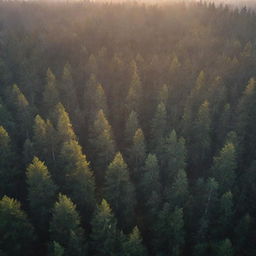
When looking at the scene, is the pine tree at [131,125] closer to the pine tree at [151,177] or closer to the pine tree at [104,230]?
the pine tree at [151,177]

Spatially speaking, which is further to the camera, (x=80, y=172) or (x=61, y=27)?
(x=61, y=27)

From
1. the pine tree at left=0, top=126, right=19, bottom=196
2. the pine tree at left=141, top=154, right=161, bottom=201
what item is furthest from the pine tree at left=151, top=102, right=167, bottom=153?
the pine tree at left=0, top=126, right=19, bottom=196

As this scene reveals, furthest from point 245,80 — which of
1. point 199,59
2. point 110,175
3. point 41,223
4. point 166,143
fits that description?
point 41,223

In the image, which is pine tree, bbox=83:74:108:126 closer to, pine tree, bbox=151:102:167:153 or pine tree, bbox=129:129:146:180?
pine tree, bbox=151:102:167:153

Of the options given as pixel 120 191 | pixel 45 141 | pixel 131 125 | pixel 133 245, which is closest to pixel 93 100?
pixel 131 125

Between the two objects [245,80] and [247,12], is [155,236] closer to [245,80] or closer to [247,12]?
[245,80]

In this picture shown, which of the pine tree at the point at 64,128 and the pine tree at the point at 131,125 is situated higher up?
the pine tree at the point at 64,128

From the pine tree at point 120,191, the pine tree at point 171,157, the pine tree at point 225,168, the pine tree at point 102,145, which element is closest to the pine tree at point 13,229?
the pine tree at point 120,191
